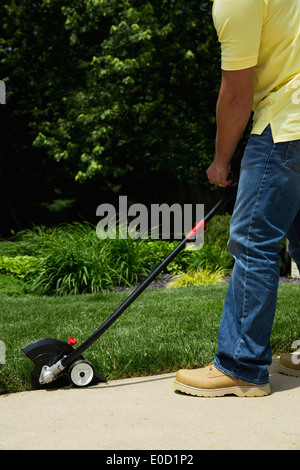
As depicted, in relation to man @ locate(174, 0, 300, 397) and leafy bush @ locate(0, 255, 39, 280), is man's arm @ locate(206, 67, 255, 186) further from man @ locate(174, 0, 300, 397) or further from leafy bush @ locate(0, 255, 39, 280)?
leafy bush @ locate(0, 255, 39, 280)

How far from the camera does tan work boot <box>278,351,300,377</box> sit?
2.91m

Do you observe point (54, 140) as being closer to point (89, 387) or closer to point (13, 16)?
point (13, 16)

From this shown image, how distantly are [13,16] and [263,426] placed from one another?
547 inches

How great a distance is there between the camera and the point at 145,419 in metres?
2.28

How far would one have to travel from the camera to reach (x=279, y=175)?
251cm

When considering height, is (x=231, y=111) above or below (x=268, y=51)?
below

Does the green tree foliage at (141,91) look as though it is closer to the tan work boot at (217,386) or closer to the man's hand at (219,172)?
the man's hand at (219,172)

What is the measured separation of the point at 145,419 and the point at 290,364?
3.19 feet

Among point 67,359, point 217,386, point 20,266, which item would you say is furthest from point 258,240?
point 20,266

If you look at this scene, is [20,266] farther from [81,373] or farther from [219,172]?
[219,172]

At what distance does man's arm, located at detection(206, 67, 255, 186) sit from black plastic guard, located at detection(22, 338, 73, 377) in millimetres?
1131

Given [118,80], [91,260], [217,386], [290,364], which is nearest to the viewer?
[217,386]

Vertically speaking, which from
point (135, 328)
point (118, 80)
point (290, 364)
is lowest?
point (135, 328)

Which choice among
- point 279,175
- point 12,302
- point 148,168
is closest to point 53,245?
point 12,302
